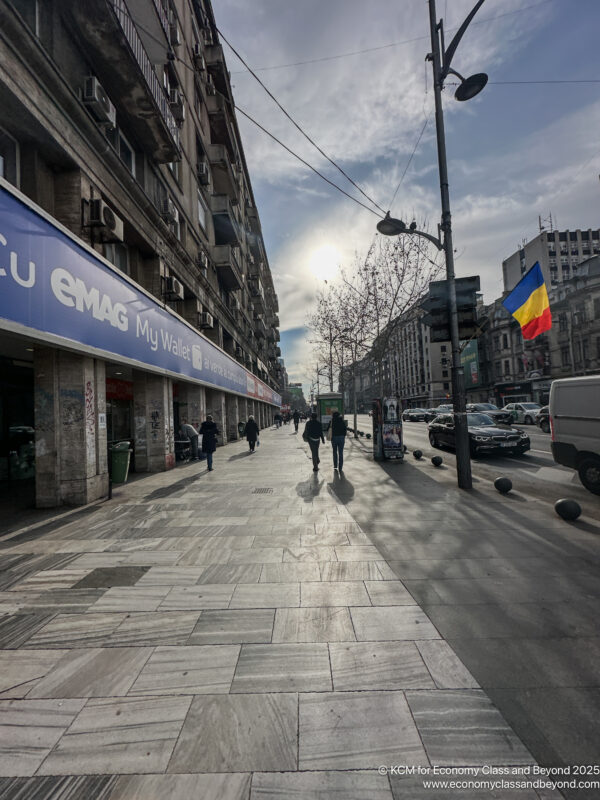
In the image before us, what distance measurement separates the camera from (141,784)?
5.75 feet

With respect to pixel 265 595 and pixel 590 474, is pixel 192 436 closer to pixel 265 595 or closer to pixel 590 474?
pixel 265 595

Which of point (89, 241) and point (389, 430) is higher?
point (89, 241)

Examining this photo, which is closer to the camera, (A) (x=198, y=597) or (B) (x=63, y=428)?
(A) (x=198, y=597)

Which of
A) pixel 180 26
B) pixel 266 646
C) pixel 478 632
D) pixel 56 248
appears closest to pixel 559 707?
pixel 478 632

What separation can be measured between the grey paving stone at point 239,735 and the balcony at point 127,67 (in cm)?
1175

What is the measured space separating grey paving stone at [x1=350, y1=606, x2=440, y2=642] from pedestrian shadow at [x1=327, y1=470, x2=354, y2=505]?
13.0 feet

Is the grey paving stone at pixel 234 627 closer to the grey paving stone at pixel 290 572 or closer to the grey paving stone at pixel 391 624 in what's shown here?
the grey paving stone at pixel 290 572

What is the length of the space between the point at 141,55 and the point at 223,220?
11115 mm

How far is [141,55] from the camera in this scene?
358 inches

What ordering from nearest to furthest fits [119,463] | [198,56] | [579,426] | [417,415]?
[579,426]
[119,463]
[198,56]
[417,415]

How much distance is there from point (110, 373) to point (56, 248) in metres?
6.00

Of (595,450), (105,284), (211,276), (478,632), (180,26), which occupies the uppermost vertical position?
(180,26)

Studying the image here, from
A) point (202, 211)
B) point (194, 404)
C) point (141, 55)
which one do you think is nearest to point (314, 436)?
point (194, 404)

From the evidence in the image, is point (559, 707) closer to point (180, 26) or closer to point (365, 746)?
point (365, 746)
